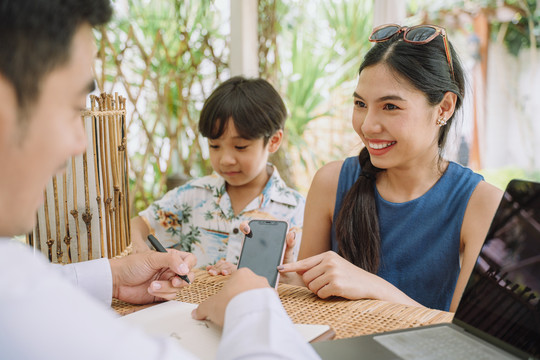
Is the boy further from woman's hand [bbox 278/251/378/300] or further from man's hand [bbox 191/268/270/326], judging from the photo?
man's hand [bbox 191/268/270/326]

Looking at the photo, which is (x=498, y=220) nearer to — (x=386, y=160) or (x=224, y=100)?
(x=386, y=160)

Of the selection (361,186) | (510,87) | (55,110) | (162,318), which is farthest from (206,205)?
(510,87)

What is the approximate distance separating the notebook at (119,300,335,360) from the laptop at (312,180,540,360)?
55 millimetres

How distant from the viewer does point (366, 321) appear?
770 mm

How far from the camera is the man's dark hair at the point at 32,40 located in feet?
1.28

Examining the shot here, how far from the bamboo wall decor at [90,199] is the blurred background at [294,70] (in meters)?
1.69

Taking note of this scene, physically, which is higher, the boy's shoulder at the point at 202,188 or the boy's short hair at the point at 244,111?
the boy's short hair at the point at 244,111

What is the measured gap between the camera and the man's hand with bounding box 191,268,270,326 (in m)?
0.62

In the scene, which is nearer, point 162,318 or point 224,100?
point 162,318

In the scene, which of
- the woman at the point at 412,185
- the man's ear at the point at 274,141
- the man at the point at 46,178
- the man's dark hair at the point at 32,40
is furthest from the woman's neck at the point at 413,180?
the man's dark hair at the point at 32,40

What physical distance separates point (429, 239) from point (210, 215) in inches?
32.3

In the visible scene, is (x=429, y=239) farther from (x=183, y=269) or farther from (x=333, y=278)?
(x=183, y=269)

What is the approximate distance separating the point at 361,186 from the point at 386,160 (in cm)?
14

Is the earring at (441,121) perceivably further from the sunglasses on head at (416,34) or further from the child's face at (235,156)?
the child's face at (235,156)
